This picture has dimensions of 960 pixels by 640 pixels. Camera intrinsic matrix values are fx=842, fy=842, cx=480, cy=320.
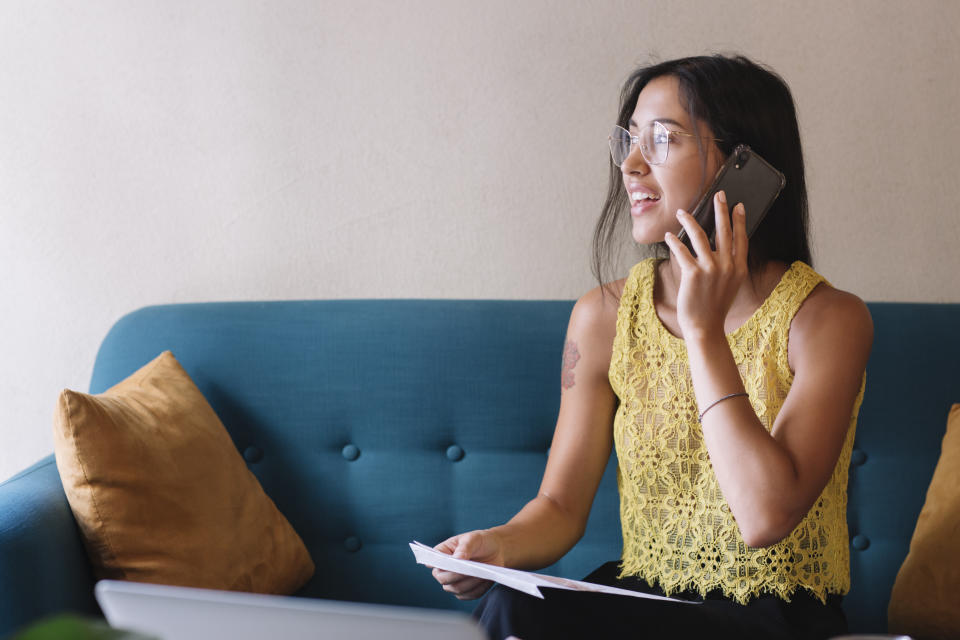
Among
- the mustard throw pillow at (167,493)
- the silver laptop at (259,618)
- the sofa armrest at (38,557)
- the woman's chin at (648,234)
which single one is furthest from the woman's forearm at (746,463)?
the sofa armrest at (38,557)

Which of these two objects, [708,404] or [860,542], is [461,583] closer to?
[708,404]

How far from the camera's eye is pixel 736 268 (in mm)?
1207

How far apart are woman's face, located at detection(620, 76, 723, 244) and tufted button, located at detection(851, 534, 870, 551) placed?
2.45ft

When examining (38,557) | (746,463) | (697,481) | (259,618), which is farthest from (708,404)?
(38,557)

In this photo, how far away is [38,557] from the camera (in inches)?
45.9

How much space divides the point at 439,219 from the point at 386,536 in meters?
0.70

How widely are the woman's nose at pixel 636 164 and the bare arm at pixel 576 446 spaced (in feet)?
0.82

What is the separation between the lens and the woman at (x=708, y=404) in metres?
1.12

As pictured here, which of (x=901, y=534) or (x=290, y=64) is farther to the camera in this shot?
(x=290, y=64)

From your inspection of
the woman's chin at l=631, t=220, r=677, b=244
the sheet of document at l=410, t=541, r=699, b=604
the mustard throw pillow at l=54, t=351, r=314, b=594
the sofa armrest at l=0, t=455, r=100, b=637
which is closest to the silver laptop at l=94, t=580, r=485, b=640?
the sheet of document at l=410, t=541, r=699, b=604

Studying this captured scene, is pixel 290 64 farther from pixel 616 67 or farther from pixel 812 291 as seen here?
pixel 812 291

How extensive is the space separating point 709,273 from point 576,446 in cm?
39

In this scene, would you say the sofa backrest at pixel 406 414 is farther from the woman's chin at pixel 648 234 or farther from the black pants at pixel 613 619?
the black pants at pixel 613 619

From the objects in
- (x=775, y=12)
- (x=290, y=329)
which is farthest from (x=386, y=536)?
(x=775, y=12)
